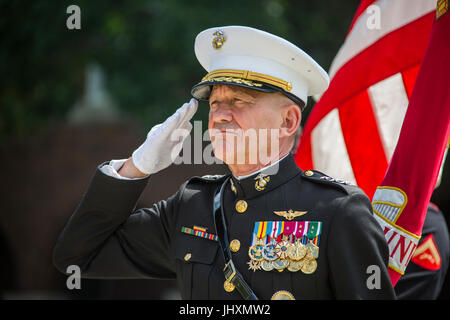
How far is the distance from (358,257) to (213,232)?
1.86 feet

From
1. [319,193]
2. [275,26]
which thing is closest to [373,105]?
[319,193]

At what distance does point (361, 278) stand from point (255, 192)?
53 centimetres

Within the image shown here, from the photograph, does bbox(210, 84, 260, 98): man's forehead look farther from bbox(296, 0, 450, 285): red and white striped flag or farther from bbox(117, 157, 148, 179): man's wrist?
bbox(296, 0, 450, 285): red and white striped flag

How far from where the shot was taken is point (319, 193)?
7.16 feet

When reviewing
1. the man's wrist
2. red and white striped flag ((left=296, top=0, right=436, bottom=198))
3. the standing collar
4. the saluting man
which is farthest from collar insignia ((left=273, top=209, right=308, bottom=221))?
red and white striped flag ((left=296, top=0, right=436, bottom=198))

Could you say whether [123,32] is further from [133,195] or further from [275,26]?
[133,195]

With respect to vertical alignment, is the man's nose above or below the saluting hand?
above

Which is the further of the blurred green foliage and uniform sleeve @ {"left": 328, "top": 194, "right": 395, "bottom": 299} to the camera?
the blurred green foliage

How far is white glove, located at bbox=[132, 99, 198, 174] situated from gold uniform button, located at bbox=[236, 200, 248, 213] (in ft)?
1.12

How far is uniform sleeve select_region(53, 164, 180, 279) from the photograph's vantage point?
2328 mm

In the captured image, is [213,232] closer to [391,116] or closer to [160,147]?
[160,147]

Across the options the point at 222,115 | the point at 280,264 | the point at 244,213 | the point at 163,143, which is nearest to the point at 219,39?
the point at 222,115

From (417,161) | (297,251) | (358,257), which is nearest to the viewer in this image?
(358,257)

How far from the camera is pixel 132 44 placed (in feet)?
21.9
